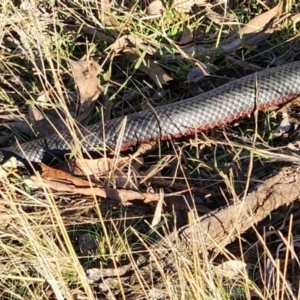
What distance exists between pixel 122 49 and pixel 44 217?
1.46 metres

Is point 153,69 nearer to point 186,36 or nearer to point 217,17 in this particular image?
point 186,36

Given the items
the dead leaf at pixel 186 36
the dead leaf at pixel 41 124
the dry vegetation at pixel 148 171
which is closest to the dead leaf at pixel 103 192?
the dry vegetation at pixel 148 171

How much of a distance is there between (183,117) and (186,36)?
758 mm

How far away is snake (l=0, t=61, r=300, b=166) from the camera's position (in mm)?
4051

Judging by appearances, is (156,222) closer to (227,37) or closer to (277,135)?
(277,135)

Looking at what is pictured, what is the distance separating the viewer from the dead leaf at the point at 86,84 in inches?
171

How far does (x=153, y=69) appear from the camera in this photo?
4496mm

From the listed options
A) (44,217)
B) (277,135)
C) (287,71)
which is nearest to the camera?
(44,217)

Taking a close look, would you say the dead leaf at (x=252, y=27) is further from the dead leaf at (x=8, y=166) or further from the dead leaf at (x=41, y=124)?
the dead leaf at (x=8, y=166)

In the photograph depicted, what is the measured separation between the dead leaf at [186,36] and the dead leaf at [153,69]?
0.25 metres

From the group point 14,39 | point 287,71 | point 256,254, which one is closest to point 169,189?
point 256,254

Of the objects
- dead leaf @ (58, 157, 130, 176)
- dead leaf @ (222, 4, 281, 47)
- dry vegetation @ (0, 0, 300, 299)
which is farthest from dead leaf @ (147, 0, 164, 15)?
dead leaf @ (58, 157, 130, 176)

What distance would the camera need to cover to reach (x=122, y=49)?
4.61 m

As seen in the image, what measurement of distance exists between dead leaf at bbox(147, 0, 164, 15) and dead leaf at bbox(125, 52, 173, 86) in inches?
12.6
